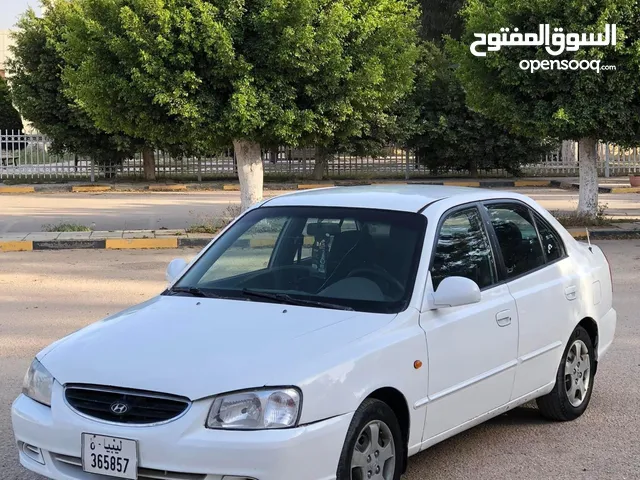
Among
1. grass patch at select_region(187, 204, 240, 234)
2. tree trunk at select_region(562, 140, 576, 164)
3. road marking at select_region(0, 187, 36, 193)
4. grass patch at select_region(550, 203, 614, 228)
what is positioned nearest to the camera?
grass patch at select_region(187, 204, 240, 234)

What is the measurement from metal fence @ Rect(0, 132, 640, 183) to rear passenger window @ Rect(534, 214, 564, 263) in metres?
27.7

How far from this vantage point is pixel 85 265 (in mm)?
13242

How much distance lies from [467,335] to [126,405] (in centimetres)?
186

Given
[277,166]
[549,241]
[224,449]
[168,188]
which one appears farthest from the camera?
[277,166]


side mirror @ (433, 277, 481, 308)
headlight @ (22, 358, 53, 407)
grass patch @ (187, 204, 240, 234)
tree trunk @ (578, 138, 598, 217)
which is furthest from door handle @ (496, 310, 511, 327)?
tree trunk @ (578, 138, 598, 217)

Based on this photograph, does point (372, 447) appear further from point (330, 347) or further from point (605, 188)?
point (605, 188)

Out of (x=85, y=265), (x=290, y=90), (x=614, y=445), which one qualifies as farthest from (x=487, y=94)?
(x=614, y=445)

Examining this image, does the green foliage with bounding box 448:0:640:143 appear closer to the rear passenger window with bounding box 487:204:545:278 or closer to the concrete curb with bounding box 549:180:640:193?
the rear passenger window with bounding box 487:204:545:278

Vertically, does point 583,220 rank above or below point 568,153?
below

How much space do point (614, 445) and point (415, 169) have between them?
30.1 meters

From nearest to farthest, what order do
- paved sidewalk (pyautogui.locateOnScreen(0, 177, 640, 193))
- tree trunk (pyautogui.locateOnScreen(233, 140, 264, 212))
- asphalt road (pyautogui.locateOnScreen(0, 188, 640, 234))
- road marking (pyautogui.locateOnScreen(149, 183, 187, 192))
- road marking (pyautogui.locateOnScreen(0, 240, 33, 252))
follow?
1. road marking (pyautogui.locateOnScreen(0, 240, 33, 252))
2. tree trunk (pyautogui.locateOnScreen(233, 140, 264, 212))
3. asphalt road (pyautogui.locateOnScreen(0, 188, 640, 234))
4. paved sidewalk (pyautogui.locateOnScreen(0, 177, 640, 193))
5. road marking (pyautogui.locateOnScreen(149, 183, 187, 192))

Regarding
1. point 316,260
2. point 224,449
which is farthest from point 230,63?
point 224,449

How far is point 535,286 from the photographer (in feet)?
17.8

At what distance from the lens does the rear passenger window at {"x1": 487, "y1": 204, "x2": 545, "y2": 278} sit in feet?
17.7
